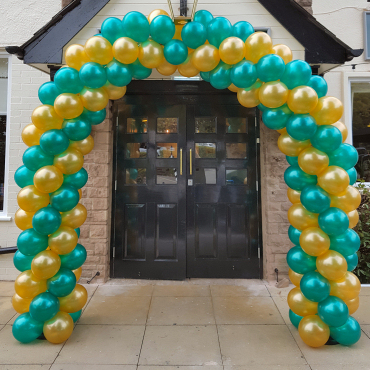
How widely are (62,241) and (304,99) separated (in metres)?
2.43

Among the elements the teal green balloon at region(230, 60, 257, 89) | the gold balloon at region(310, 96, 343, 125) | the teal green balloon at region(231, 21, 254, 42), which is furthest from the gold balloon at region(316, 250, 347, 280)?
the teal green balloon at region(231, 21, 254, 42)

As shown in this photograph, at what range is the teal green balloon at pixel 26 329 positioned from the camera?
2777mm

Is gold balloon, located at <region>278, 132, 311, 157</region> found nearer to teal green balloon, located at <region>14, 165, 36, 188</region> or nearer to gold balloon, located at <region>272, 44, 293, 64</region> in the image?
gold balloon, located at <region>272, 44, 293, 64</region>

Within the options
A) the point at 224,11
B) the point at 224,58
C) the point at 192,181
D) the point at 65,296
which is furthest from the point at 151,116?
the point at 65,296

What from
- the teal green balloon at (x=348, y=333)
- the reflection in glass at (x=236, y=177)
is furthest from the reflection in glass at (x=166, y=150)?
the teal green balloon at (x=348, y=333)

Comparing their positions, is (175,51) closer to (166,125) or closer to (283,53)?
(283,53)

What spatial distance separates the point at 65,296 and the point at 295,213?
2258 millimetres

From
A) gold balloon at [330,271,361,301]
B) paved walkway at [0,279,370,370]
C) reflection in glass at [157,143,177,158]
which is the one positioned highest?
reflection in glass at [157,143,177,158]

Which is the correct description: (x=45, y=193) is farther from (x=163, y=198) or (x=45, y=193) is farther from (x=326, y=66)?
(x=326, y=66)

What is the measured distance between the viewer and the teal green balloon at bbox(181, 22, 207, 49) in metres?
2.71

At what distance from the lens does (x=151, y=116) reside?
4547 mm

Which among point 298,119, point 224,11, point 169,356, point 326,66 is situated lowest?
point 169,356

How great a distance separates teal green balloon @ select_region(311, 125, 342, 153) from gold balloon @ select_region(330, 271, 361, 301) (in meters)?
1.12

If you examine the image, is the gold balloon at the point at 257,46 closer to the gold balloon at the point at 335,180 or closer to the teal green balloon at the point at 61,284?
the gold balloon at the point at 335,180
